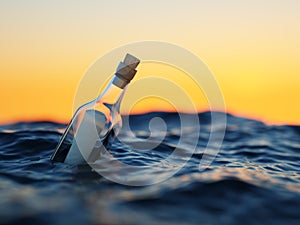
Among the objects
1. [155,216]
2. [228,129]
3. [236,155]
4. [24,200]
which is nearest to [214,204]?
[155,216]

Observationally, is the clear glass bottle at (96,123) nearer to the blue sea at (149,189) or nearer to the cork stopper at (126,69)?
the cork stopper at (126,69)

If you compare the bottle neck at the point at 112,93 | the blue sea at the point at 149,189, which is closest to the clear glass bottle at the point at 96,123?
the bottle neck at the point at 112,93

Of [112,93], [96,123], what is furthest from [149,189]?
[112,93]

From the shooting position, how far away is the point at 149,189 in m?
2.91

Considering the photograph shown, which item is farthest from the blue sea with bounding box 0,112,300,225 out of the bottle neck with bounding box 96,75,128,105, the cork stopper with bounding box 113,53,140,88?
the cork stopper with bounding box 113,53,140,88

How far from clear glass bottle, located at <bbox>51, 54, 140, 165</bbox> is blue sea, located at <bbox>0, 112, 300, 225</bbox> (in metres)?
0.14

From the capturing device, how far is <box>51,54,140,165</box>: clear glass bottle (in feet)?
9.98

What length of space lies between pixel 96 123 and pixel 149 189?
2.45 ft

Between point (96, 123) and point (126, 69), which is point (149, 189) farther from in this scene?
point (126, 69)

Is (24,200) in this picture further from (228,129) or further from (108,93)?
(228,129)

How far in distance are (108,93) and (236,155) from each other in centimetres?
211

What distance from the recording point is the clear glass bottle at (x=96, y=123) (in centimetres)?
304

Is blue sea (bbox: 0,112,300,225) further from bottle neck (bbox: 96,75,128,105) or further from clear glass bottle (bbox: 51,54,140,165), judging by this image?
bottle neck (bbox: 96,75,128,105)

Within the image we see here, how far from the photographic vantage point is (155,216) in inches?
92.5
